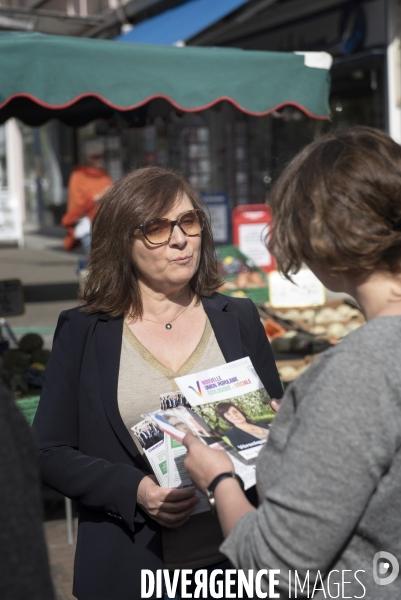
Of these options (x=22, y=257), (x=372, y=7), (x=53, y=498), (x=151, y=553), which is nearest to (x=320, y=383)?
(x=151, y=553)

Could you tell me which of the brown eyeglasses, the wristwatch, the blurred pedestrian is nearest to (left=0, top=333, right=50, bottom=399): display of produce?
the brown eyeglasses

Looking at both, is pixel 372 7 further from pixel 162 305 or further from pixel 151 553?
pixel 151 553

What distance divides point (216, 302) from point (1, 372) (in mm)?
2216

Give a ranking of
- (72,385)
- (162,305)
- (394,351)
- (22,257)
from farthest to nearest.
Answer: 1. (22,257)
2. (162,305)
3. (72,385)
4. (394,351)

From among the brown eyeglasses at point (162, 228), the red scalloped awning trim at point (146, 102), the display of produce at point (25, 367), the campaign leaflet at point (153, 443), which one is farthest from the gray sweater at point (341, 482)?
the red scalloped awning trim at point (146, 102)

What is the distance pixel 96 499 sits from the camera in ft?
6.95

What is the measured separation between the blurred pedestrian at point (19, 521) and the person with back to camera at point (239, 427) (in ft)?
2.00

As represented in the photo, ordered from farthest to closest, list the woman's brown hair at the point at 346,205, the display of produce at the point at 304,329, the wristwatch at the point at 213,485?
the display of produce at the point at 304,329 < the wristwatch at the point at 213,485 < the woman's brown hair at the point at 346,205

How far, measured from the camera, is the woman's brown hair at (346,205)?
1.38 m

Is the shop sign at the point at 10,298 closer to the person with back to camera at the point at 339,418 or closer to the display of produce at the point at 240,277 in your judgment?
the display of produce at the point at 240,277

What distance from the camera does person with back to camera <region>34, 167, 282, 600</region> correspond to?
2109mm

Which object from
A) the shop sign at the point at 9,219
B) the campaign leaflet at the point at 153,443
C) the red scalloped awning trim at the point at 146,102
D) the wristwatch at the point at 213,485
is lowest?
the shop sign at the point at 9,219

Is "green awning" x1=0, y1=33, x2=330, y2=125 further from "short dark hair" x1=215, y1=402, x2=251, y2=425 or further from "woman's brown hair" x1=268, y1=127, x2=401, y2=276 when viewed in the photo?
"woman's brown hair" x1=268, y1=127, x2=401, y2=276

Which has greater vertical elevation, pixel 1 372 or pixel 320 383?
pixel 320 383
